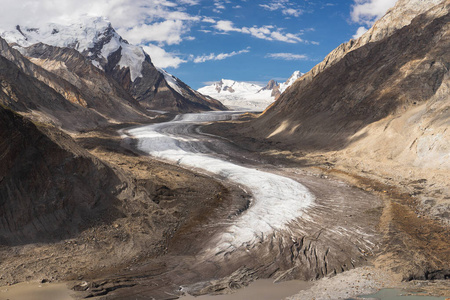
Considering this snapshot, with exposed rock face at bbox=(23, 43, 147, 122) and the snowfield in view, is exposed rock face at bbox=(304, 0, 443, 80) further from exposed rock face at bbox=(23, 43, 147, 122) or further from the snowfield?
exposed rock face at bbox=(23, 43, 147, 122)

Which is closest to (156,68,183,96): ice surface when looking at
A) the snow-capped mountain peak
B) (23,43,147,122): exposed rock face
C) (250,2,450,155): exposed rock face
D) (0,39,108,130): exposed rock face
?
the snow-capped mountain peak

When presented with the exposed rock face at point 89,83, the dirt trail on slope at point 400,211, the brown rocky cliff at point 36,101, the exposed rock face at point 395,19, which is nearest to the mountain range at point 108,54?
the exposed rock face at point 89,83

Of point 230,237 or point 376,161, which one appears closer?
point 230,237

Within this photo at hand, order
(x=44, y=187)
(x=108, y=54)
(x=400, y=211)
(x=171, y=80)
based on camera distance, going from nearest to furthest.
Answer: (x=44, y=187) → (x=400, y=211) → (x=108, y=54) → (x=171, y=80)

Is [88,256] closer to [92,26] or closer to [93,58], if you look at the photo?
[93,58]

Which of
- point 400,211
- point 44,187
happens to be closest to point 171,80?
point 400,211

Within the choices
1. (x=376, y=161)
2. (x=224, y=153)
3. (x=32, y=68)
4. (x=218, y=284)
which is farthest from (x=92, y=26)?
(x=218, y=284)

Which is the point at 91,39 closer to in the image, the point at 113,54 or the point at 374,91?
the point at 113,54
